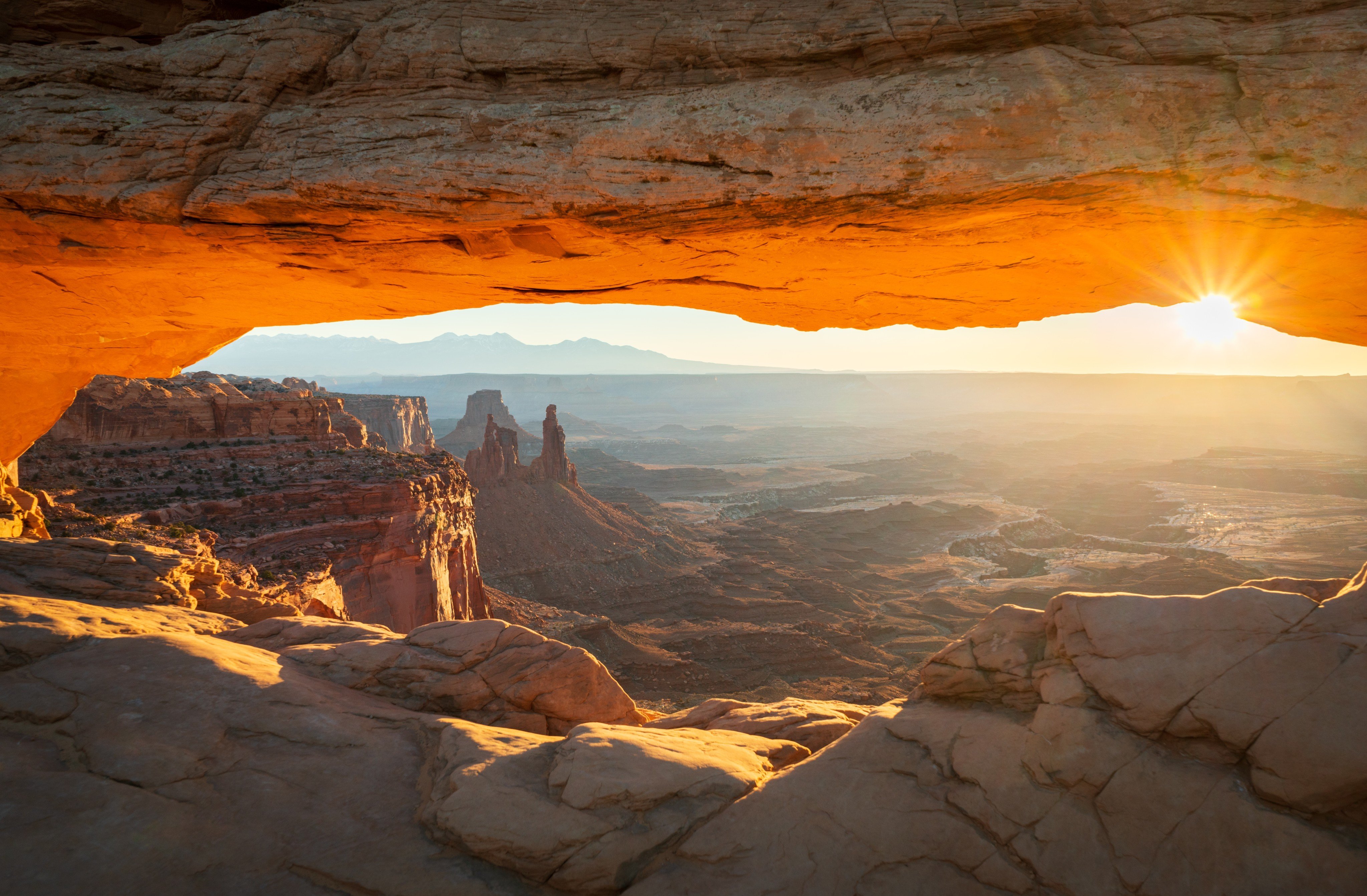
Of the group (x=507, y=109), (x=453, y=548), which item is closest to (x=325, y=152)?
(x=507, y=109)

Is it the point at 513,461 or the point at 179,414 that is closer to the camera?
the point at 179,414

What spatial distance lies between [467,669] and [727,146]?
759 cm

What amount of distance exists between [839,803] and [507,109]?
7.86 m

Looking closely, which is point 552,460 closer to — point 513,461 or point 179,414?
point 513,461

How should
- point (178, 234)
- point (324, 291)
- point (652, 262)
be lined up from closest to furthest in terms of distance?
1. point (178, 234)
2. point (652, 262)
3. point (324, 291)

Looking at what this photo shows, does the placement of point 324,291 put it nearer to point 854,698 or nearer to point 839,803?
point 839,803

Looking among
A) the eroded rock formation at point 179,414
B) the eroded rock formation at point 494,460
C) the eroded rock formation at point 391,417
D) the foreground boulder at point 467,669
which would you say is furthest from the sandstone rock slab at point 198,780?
the eroded rock formation at point 391,417

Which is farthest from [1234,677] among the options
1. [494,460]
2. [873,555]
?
[873,555]

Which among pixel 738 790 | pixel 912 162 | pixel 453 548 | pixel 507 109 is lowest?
pixel 453 548

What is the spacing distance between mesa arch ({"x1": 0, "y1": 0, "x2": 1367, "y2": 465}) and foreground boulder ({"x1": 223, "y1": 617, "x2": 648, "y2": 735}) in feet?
17.5

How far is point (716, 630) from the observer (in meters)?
42.7

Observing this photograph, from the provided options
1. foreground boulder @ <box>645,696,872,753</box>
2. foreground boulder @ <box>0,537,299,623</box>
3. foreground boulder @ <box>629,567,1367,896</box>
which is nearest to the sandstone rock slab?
foreground boulder @ <box>0,537,299,623</box>

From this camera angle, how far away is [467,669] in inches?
364

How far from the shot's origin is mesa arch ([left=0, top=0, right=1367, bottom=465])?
6043 millimetres
